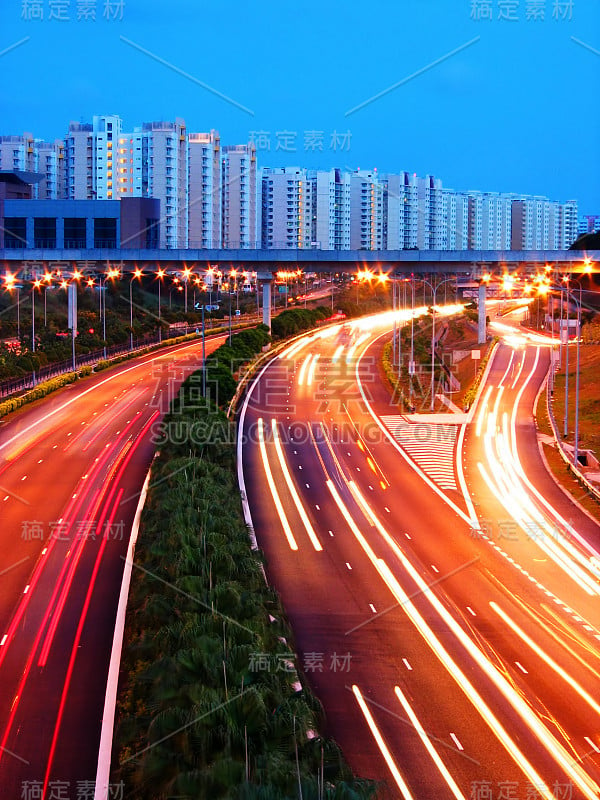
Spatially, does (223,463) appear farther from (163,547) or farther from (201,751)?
(201,751)

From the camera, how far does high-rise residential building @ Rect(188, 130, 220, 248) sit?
159 metres

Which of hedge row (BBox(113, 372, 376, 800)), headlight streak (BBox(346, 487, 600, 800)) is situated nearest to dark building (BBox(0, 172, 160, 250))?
headlight streak (BBox(346, 487, 600, 800))

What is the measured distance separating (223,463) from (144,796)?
2332cm

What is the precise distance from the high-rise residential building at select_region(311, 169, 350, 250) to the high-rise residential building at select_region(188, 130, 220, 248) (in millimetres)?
30679

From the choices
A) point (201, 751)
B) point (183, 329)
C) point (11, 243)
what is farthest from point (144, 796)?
point (183, 329)

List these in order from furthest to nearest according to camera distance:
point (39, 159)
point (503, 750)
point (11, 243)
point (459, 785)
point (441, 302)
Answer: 1. point (39, 159)
2. point (441, 302)
3. point (11, 243)
4. point (503, 750)
5. point (459, 785)

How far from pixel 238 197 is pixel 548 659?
159 metres

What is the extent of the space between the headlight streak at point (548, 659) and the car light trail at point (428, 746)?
11.8ft

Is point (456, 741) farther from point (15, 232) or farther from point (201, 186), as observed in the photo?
point (201, 186)

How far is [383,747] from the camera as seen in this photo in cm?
1780

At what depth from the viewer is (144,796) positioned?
1388 cm

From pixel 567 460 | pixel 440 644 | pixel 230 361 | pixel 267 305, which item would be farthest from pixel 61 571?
pixel 267 305

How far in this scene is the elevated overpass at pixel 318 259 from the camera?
223 ft

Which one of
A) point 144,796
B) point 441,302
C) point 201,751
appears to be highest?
point 441,302
